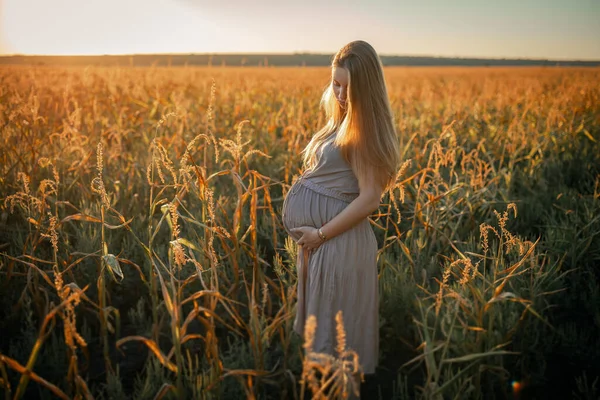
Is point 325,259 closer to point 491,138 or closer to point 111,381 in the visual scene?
point 111,381

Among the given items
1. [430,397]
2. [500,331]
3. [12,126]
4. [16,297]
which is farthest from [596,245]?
[12,126]

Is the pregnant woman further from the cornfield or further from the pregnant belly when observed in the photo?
the cornfield

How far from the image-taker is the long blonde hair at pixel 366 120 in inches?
65.6

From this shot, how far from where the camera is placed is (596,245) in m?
2.89

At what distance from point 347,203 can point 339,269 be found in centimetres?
27

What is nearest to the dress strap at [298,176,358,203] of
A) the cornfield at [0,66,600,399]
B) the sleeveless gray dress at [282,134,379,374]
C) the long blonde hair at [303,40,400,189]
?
the sleeveless gray dress at [282,134,379,374]

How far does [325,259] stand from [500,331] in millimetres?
929

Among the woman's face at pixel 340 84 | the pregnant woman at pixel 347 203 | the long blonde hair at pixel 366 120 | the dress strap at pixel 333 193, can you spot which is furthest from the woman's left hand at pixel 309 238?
the woman's face at pixel 340 84

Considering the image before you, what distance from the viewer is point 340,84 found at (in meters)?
1.75

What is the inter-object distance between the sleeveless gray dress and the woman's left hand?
0.03 metres

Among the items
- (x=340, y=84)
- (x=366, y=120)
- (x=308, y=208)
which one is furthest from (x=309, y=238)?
(x=340, y=84)

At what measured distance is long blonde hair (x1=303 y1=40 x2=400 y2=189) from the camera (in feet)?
5.47

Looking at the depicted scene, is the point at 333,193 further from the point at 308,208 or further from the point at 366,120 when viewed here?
the point at 366,120

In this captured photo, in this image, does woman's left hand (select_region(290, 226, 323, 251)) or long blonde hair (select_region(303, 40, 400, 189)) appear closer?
long blonde hair (select_region(303, 40, 400, 189))
